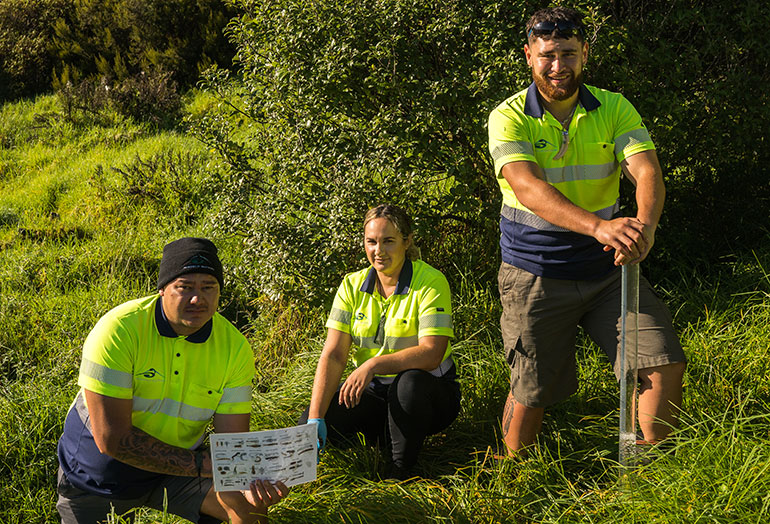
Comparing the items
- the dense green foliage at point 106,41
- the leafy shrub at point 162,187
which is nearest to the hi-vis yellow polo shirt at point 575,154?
the leafy shrub at point 162,187

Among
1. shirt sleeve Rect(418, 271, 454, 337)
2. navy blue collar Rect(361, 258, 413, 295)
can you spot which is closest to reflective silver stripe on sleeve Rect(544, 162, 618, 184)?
shirt sleeve Rect(418, 271, 454, 337)

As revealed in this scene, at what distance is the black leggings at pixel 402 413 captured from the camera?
Result: 3.72 metres

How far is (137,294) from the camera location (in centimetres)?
627

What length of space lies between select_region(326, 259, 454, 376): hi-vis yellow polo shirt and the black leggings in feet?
0.53

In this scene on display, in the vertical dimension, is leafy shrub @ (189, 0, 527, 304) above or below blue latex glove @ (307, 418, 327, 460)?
above

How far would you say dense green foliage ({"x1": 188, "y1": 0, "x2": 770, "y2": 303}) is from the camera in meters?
4.78

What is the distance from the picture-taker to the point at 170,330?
330cm

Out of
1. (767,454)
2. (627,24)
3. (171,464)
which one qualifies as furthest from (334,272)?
(767,454)

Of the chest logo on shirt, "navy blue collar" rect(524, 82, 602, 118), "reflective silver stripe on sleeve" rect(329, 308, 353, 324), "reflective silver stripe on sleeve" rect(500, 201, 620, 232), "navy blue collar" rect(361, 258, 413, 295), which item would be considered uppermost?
"navy blue collar" rect(524, 82, 602, 118)

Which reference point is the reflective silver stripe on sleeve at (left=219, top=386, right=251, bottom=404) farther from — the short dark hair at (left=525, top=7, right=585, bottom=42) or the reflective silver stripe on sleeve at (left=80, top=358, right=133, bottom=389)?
the short dark hair at (left=525, top=7, right=585, bottom=42)

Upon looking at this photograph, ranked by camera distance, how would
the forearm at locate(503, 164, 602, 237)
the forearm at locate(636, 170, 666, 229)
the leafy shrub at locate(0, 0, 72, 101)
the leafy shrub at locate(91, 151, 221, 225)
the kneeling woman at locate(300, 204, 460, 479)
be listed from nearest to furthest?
the forearm at locate(503, 164, 602, 237) < the forearm at locate(636, 170, 666, 229) < the kneeling woman at locate(300, 204, 460, 479) < the leafy shrub at locate(91, 151, 221, 225) < the leafy shrub at locate(0, 0, 72, 101)

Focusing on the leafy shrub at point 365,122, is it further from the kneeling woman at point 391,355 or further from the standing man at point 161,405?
the standing man at point 161,405

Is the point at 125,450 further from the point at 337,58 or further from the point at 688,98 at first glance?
the point at 688,98

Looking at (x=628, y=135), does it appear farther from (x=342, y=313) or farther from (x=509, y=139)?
(x=342, y=313)
